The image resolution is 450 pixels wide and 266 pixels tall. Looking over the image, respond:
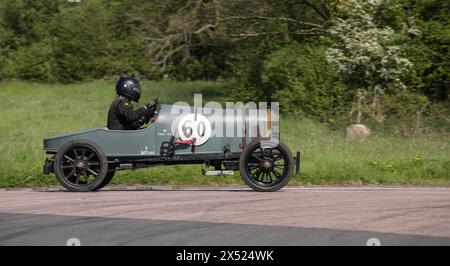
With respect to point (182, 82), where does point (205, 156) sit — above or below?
below

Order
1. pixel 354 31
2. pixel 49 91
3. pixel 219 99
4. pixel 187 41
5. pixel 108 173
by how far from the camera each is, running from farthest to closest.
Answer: pixel 49 91, pixel 187 41, pixel 219 99, pixel 354 31, pixel 108 173

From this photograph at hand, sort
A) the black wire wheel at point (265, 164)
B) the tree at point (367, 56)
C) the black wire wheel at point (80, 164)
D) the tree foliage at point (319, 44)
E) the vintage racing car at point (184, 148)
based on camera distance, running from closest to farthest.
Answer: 1. the black wire wheel at point (265, 164)
2. the vintage racing car at point (184, 148)
3. the black wire wheel at point (80, 164)
4. the tree at point (367, 56)
5. the tree foliage at point (319, 44)

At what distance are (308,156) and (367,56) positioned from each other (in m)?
10.0

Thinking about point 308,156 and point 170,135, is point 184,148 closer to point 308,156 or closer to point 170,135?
point 170,135

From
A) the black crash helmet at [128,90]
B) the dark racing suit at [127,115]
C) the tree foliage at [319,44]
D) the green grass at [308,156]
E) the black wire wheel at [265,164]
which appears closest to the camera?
the black wire wheel at [265,164]

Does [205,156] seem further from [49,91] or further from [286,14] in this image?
[49,91]

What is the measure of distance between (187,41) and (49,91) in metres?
9.10

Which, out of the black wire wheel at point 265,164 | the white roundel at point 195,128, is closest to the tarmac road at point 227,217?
the black wire wheel at point 265,164

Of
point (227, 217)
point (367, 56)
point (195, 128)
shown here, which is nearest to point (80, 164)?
point (195, 128)

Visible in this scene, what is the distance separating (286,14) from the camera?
2822cm

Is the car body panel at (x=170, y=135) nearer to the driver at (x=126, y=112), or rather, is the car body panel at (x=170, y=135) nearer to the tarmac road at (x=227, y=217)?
the driver at (x=126, y=112)

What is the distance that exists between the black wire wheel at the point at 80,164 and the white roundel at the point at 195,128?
4.08ft

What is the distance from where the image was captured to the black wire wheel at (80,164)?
11.8m

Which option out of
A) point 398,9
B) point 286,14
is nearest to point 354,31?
point 398,9
